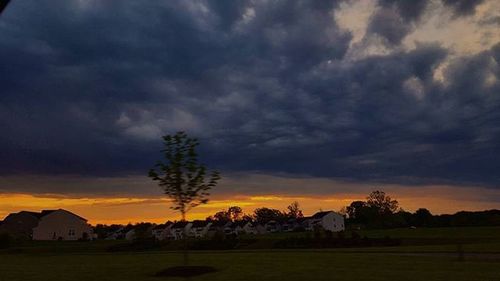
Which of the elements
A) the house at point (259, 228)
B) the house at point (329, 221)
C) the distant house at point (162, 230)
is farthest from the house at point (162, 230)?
the house at point (329, 221)

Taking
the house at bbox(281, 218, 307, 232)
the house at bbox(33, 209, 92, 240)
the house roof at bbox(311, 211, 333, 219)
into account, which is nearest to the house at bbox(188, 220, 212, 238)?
the house at bbox(281, 218, 307, 232)

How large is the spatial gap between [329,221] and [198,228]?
52.5 metres

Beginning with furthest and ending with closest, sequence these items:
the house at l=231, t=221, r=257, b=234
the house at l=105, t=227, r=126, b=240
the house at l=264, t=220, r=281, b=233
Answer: the house at l=105, t=227, r=126, b=240 → the house at l=264, t=220, r=281, b=233 → the house at l=231, t=221, r=257, b=234

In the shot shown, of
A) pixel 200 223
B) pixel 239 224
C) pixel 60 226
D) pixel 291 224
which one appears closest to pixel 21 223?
pixel 60 226

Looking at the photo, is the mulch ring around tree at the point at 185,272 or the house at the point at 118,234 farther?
the house at the point at 118,234

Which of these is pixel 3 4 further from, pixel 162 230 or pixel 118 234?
pixel 162 230

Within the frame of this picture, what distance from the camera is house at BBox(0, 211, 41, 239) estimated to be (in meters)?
125

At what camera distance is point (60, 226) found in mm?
121438

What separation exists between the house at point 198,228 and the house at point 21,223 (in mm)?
63595

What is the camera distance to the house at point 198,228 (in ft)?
584

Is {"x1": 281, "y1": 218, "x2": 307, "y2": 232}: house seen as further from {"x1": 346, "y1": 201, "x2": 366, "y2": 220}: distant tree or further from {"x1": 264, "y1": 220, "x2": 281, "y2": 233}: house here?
{"x1": 346, "y1": 201, "x2": 366, "y2": 220}: distant tree

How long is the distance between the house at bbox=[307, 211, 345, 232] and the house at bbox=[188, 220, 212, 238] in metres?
40.9

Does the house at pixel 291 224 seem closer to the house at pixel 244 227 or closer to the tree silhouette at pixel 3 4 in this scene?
the house at pixel 244 227

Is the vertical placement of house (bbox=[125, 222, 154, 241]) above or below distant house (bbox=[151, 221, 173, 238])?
below
